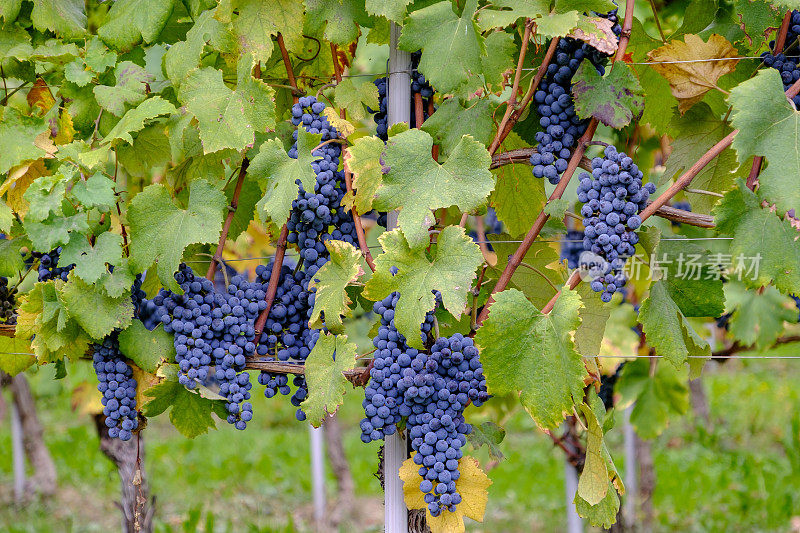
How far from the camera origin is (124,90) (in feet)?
4.85

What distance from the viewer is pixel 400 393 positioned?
1307mm

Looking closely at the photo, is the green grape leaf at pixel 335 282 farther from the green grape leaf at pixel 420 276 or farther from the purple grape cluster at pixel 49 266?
the purple grape cluster at pixel 49 266

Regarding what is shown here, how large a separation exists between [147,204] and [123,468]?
159 cm

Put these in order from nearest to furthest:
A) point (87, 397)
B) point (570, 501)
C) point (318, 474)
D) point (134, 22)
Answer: point (134, 22) → point (570, 501) → point (87, 397) → point (318, 474)

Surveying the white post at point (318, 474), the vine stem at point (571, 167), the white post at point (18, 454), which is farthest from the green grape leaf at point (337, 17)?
the white post at point (18, 454)

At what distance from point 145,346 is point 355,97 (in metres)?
0.67

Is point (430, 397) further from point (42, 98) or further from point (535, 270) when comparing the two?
point (42, 98)

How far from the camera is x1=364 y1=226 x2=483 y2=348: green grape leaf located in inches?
48.1

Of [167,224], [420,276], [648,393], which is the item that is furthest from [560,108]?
[648,393]

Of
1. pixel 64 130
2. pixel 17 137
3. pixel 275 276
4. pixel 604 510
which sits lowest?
pixel 604 510

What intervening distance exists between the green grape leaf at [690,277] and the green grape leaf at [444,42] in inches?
22.3

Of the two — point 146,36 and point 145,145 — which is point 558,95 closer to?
point 146,36

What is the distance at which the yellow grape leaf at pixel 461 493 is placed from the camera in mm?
1333

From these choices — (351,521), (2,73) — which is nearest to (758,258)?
(2,73)
